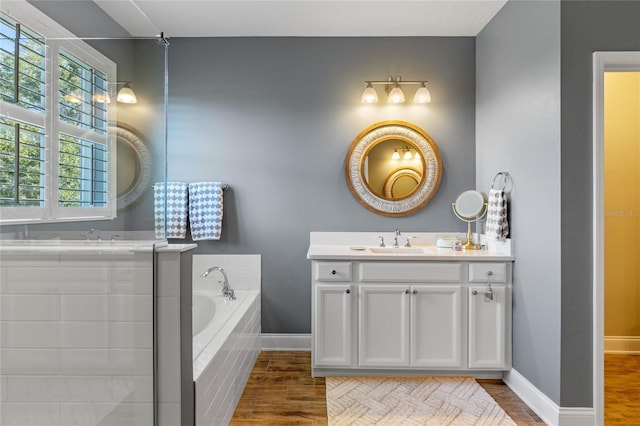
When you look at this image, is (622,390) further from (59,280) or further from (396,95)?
(59,280)

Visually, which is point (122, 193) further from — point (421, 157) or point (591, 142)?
point (421, 157)

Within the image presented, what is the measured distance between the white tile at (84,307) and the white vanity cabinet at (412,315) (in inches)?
65.5

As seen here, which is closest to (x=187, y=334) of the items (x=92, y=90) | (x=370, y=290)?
(x=92, y=90)

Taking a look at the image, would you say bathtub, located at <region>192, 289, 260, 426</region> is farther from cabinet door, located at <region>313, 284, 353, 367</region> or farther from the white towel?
the white towel

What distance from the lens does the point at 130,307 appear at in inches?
59.3

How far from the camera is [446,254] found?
2857 millimetres

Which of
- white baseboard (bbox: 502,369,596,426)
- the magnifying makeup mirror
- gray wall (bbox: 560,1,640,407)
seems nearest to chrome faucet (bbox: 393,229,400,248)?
the magnifying makeup mirror

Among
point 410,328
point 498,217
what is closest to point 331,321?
point 410,328

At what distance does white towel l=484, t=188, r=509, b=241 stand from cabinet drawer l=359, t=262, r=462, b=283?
340 millimetres

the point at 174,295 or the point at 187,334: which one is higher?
the point at 174,295

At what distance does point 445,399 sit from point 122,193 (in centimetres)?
221

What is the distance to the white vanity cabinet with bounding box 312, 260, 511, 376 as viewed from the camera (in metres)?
2.79

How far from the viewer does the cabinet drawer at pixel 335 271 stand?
9.27 feet

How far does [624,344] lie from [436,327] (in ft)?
5.75
